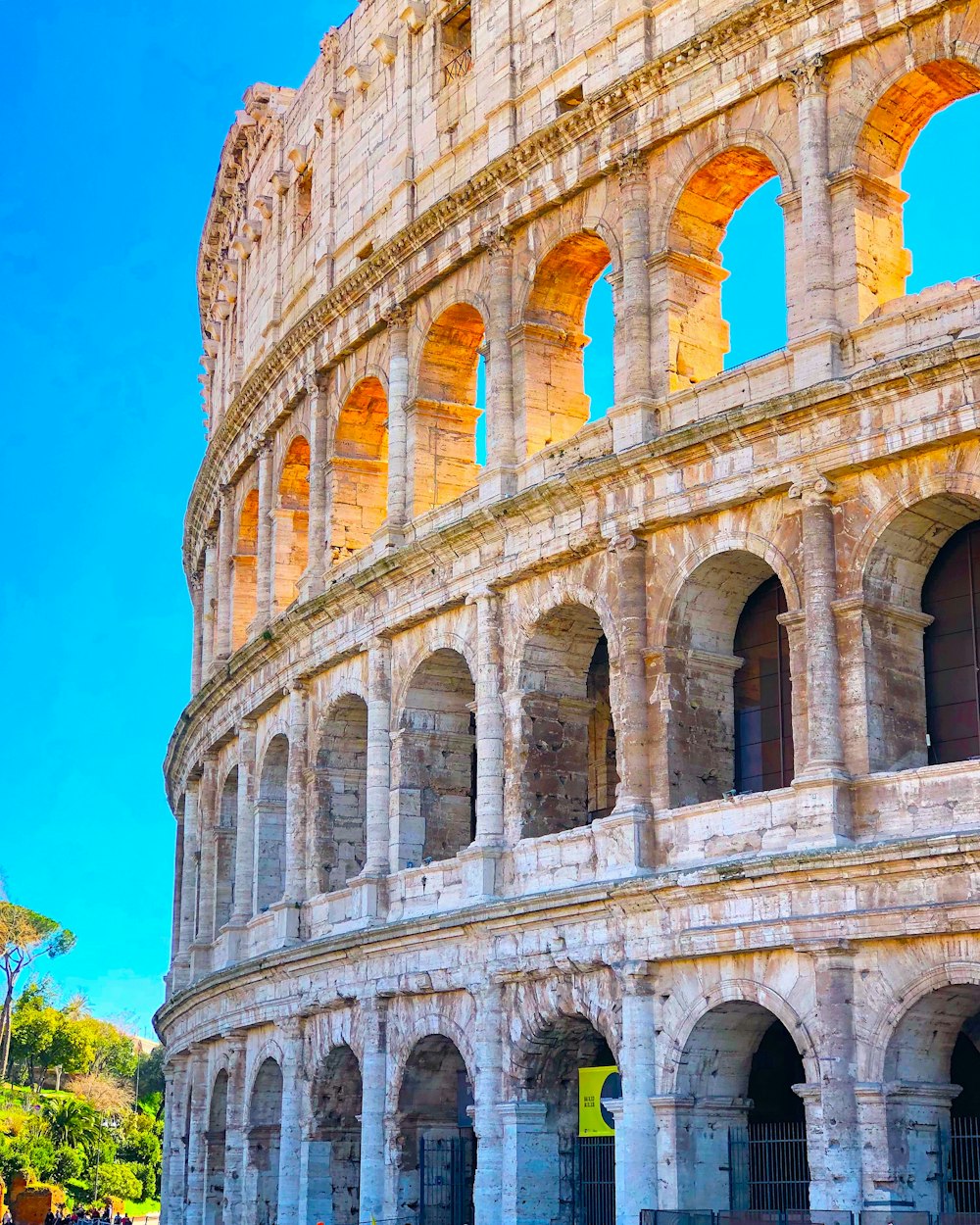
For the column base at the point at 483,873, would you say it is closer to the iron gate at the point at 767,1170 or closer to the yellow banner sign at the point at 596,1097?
the yellow banner sign at the point at 596,1097

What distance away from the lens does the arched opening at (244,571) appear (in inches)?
1314

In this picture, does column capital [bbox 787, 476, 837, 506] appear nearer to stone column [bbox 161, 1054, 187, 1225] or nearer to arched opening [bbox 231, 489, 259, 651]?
arched opening [bbox 231, 489, 259, 651]

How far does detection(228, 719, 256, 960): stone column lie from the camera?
96.5ft

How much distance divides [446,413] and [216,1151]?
12.9 metres

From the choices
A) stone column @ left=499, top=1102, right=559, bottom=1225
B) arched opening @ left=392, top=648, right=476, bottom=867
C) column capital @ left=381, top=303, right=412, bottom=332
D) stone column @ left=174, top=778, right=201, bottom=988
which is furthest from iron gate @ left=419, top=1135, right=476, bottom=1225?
column capital @ left=381, top=303, right=412, bottom=332

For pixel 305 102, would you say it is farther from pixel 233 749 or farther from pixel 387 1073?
pixel 387 1073

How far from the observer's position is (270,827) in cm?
2922

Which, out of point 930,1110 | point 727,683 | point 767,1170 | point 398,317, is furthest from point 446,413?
point 930,1110

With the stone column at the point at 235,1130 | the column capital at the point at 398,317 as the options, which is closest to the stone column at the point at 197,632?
the stone column at the point at 235,1130

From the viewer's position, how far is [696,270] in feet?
72.5

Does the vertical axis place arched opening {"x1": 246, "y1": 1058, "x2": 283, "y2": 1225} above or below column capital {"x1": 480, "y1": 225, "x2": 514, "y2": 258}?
below

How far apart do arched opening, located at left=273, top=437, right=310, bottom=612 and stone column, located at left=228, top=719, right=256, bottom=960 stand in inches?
88.0

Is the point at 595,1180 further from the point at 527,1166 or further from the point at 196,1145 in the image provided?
the point at 196,1145

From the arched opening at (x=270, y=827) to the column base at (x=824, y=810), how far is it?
39.5ft
